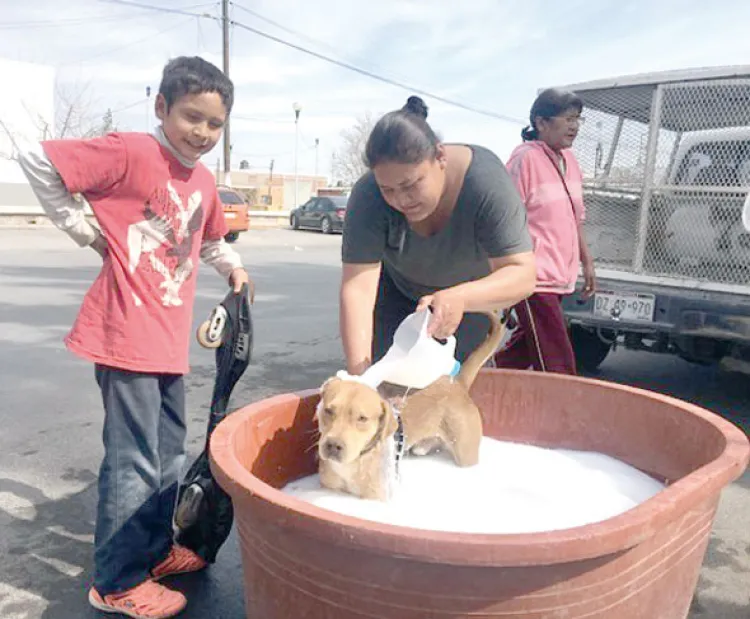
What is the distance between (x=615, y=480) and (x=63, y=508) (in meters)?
2.19

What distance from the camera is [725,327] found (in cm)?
385

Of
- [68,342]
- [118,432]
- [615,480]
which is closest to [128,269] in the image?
[68,342]

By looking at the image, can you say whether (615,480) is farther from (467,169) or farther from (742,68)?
(742,68)

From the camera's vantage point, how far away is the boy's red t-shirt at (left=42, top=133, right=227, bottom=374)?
2.01m

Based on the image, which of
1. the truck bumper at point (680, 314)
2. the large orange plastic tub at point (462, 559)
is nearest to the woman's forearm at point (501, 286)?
the large orange plastic tub at point (462, 559)

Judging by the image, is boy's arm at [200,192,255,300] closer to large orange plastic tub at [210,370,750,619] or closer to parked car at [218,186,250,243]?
large orange plastic tub at [210,370,750,619]

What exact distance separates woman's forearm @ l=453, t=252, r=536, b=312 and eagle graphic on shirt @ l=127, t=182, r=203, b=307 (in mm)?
862

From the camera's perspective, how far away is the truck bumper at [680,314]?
384cm

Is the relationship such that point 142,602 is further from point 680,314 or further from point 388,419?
point 680,314

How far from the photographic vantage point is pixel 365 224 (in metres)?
2.29

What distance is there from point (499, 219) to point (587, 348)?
3.18 metres

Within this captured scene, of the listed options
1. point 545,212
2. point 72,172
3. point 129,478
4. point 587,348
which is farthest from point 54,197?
point 587,348

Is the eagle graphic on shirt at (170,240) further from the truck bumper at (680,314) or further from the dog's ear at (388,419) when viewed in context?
the truck bumper at (680,314)

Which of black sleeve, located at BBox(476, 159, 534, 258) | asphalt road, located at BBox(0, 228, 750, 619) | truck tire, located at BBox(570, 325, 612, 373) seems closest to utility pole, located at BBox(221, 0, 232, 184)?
asphalt road, located at BBox(0, 228, 750, 619)
